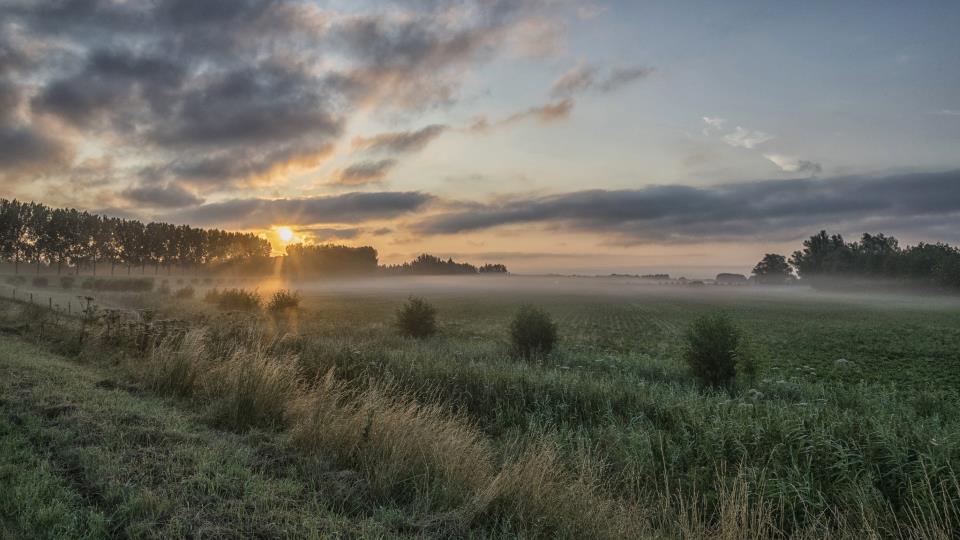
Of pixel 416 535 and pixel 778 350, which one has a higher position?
pixel 416 535

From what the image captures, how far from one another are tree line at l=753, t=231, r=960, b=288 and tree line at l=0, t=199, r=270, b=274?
195127mm

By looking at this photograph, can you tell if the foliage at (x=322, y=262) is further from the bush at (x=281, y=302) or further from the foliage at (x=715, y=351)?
the foliage at (x=715, y=351)

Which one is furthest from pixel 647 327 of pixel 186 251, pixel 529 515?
pixel 186 251

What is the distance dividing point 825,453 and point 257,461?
28.7ft

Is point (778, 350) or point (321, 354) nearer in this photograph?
point (321, 354)

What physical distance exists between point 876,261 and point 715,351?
16724 cm

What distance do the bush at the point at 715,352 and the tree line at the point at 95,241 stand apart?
127 meters

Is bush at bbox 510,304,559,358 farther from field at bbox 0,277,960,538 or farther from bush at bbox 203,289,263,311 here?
bush at bbox 203,289,263,311

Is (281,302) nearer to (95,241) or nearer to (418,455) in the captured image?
(418,455)

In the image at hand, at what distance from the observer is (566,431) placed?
10.5 m

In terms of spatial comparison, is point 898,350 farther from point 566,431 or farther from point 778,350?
point 566,431

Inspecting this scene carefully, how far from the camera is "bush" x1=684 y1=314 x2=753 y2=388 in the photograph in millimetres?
16453

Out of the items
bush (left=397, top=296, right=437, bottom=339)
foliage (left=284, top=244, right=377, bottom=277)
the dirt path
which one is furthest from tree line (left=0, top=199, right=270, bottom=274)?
the dirt path

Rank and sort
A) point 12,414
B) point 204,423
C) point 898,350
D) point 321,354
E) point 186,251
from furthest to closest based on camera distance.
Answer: point 186,251, point 898,350, point 321,354, point 204,423, point 12,414
